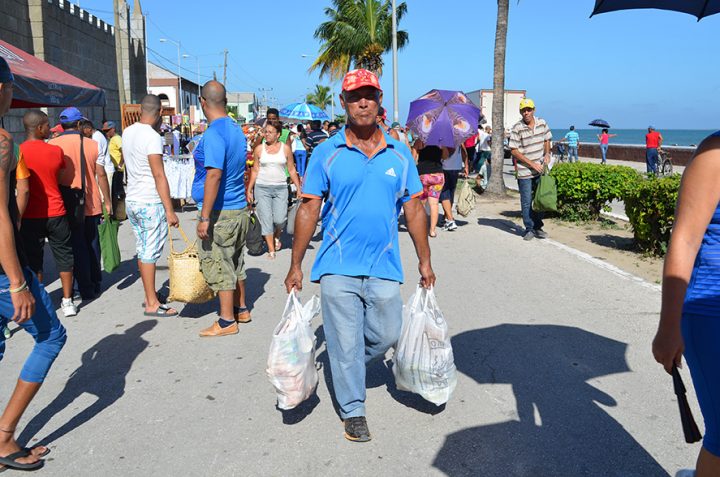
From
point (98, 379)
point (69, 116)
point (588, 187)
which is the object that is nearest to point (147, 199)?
point (69, 116)

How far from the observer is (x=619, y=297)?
21.0ft

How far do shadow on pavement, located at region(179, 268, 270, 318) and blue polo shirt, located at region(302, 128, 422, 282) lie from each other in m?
2.86

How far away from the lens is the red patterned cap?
3520 mm

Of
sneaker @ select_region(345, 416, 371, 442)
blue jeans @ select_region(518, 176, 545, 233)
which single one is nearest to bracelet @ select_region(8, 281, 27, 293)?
sneaker @ select_region(345, 416, 371, 442)

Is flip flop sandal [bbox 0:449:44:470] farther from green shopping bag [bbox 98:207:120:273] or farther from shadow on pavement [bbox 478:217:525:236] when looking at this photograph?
shadow on pavement [bbox 478:217:525:236]

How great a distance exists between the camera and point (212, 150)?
522 cm

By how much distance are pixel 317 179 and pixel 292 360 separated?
3.41 ft

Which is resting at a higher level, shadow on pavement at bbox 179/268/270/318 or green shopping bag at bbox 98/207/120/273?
green shopping bag at bbox 98/207/120/273

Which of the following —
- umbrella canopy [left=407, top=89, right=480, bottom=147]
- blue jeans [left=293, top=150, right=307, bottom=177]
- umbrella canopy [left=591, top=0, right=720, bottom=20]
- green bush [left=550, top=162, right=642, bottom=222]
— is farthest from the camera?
blue jeans [left=293, top=150, right=307, bottom=177]

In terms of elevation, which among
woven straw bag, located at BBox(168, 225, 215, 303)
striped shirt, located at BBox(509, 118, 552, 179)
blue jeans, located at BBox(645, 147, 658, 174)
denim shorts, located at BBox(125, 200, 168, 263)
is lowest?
woven straw bag, located at BBox(168, 225, 215, 303)

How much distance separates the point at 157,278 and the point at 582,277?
4.89 metres

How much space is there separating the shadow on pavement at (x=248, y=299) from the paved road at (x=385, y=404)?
4 centimetres

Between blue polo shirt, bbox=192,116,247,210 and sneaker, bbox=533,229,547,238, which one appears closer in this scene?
blue polo shirt, bbox=192,116,247,210

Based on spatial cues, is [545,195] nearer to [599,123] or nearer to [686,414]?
[686,414]
